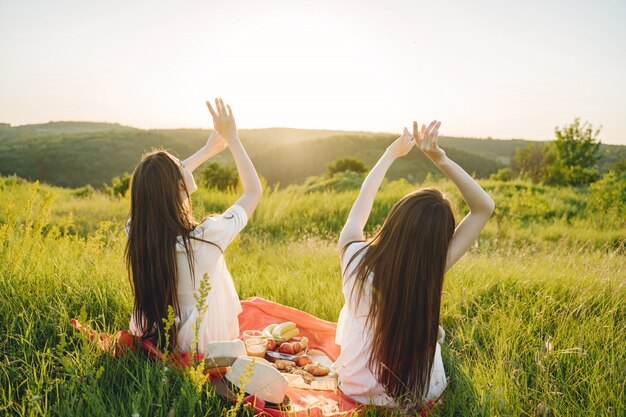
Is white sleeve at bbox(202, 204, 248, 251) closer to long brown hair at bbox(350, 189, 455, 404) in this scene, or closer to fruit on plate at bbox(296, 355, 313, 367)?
long brown hair at bbox(350, 189, 455, 404)

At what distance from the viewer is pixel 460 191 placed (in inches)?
101

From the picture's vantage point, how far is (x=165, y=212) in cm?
273

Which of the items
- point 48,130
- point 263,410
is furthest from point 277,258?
point 48,130

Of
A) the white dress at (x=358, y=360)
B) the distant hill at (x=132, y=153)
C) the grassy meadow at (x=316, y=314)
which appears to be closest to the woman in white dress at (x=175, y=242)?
the grassy meadow at (x=316, y=314)

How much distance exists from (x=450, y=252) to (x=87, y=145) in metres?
59.9

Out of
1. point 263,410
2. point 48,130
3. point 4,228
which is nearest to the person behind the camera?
point 263,410

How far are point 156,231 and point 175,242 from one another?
13 centimetres

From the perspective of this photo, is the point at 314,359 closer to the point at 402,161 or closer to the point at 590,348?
the point at 590,348

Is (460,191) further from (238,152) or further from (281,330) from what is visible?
(281,330)

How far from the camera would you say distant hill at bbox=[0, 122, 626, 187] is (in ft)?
161

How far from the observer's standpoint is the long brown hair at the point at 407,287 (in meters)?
2.43

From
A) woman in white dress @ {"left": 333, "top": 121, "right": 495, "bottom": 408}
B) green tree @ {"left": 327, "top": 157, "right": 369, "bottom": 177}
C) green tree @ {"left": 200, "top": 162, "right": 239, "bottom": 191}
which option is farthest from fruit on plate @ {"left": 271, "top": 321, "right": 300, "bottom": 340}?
green tree @ {"left": 327, "top": 157, "right": 369, "bottom": 177}

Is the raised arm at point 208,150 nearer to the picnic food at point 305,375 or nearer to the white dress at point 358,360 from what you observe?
the white dress at point 358,360

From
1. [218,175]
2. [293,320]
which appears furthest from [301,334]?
[218,175]
